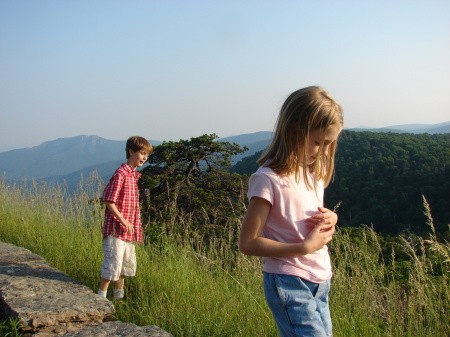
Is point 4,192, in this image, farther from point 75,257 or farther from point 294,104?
point 294,104

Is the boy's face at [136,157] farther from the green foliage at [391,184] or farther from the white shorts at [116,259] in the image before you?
the green foliage at [391,184]

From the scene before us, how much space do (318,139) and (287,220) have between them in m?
0.29

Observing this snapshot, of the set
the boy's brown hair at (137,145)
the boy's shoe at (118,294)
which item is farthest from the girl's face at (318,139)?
the boy's shoe at (118,294)

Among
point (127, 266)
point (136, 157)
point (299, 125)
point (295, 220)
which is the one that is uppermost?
point (299, 125)

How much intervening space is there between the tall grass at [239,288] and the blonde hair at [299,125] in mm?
1144

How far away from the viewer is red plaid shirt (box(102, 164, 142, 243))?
2947mm

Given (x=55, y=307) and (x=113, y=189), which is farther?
(x=113, y=189)

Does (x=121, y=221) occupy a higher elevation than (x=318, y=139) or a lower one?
lower

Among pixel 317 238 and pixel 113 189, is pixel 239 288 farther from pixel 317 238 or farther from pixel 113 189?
pixel 317 238

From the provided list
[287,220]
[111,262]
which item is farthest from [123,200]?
[287,220]

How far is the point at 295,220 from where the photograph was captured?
134 cm

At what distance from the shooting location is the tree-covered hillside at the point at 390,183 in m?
32.9

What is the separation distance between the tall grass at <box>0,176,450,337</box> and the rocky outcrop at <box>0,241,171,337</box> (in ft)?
1.14

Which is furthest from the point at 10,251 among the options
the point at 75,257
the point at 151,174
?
the point at 151,174
